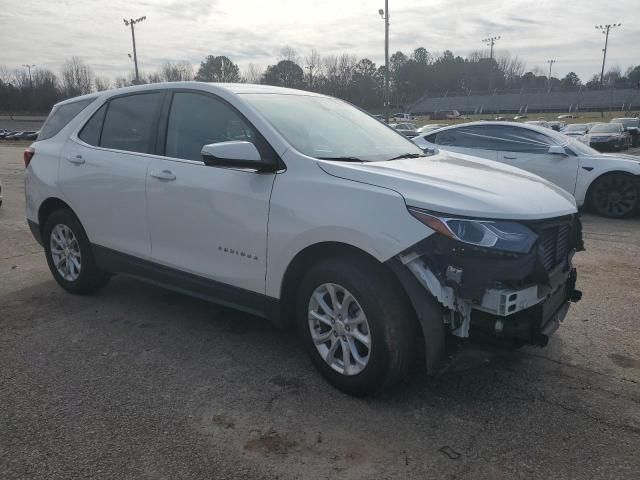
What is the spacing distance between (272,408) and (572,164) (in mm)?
7247

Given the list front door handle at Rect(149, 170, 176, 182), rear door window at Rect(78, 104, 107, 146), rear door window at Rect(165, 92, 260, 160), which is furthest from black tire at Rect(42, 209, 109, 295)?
rear door window at Rect(165, 92, 260, 160)

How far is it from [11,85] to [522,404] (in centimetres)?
9858

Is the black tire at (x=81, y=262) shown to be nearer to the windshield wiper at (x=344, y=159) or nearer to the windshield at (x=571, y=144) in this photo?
the windshield wiper at (x=344, y=159)

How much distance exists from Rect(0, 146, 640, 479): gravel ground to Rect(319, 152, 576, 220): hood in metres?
1.09

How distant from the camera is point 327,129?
12.4 feet

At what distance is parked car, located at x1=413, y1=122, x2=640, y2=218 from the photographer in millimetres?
8375

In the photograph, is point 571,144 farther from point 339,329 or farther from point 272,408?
point 272,408

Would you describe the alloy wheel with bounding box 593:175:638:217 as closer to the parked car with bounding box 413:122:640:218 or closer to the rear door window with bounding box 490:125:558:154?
the parked car with bounding box 413:122:640:218

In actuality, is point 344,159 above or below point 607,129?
above

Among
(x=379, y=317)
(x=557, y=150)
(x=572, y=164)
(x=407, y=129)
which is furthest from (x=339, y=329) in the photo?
(x=407, y=129)

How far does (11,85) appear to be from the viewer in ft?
277

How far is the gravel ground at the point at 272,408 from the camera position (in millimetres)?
2564

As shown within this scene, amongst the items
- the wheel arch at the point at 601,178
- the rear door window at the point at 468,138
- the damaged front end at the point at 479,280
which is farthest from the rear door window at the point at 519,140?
the damaged front end at the point at 479,280

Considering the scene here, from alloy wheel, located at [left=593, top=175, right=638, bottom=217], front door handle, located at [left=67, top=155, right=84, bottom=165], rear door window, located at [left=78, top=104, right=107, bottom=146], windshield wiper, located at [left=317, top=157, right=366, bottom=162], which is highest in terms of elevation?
rear door window, located at [left=78, top=104, right=107, bottom=146]
